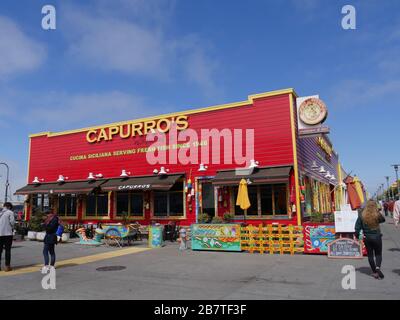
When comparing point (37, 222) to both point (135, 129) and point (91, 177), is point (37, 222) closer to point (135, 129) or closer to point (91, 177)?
point (91, 177)

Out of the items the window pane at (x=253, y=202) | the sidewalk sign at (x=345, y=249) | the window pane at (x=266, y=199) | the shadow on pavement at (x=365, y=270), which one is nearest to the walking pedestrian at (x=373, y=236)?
the shadow on pavement at (x=365, y=270)

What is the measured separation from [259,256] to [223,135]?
271 inches

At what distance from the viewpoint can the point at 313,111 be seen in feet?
50.8

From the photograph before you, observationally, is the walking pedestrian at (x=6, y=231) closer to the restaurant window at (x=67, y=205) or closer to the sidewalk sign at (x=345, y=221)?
the sidewalk sign at (x=345, y=221)

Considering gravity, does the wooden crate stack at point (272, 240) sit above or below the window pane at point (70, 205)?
below

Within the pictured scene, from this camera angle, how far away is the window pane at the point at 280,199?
1539 centimetres

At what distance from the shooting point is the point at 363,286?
7176 millimetres

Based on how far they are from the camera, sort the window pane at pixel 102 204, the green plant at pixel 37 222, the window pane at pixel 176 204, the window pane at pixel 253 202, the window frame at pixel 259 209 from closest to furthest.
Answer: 1. the window frame at pixel 259 209
2. the window pane at pixel 253 202
3. the window pane at pixel 176 204
4. the green plant at pixel 37 222
5. the window pane at pixel 102 204

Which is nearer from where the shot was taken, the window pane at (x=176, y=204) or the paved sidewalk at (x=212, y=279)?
the paved sidewalk at (x=212, y=279)

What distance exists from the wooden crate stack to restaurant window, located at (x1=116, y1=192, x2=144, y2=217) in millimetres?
7942

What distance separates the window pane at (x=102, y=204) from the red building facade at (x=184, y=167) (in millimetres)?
A: 59
